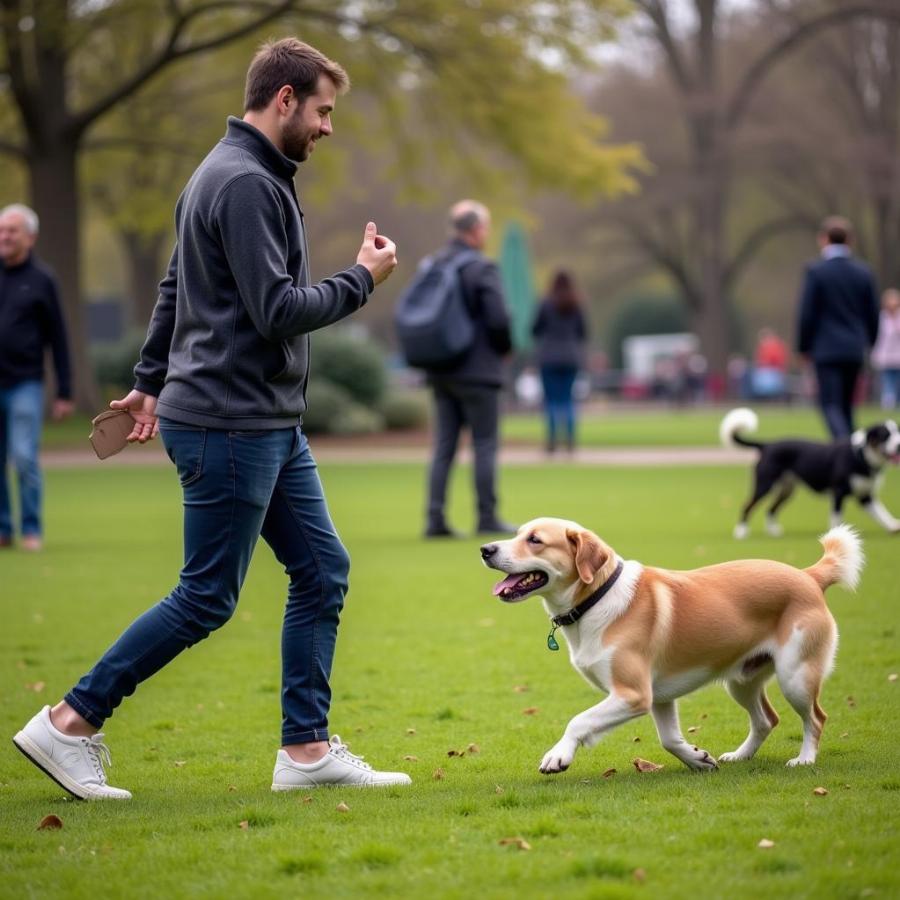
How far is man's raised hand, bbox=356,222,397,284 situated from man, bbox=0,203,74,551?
6.99m

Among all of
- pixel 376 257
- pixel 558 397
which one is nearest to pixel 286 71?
pixel 376 257

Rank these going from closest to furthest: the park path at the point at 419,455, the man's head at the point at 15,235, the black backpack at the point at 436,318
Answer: the man's head at the point at 15,235
the black backpack at the point at 436,318
the park path at the point at 419,455

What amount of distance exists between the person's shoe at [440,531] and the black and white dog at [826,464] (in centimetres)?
242

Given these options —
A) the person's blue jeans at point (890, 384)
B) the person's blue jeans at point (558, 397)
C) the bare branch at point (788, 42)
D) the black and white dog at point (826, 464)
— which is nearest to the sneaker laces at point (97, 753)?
the black and white dog at point (826, 464)

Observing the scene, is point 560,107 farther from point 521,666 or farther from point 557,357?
point 521,666

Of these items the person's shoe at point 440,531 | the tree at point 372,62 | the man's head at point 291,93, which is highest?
the tree at point 372,62

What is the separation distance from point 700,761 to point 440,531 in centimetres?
768

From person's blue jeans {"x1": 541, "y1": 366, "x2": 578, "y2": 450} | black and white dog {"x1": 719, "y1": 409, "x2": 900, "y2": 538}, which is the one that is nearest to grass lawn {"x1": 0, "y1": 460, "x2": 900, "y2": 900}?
black and white dog {"x1": 719, "y1": 409, "x2": 900, "y2": 538}

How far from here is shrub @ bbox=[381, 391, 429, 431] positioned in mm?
27859

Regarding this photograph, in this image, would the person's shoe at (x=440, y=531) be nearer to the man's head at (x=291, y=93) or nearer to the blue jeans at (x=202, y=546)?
the blue jeans at (x=202, y=546)

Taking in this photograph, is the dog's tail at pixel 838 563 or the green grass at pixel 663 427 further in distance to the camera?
the green grass at pixel 663 427

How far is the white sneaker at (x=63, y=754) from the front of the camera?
4742mm

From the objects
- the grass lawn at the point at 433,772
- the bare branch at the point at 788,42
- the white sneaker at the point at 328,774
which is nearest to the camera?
the grass lawn at the point at 433,772

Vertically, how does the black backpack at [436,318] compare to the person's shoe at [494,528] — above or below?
above
